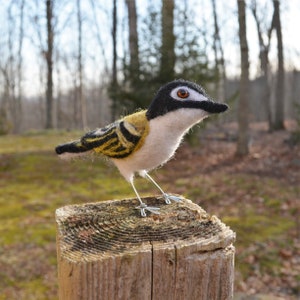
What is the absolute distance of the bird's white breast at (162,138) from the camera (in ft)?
4.90

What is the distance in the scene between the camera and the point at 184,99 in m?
1.47

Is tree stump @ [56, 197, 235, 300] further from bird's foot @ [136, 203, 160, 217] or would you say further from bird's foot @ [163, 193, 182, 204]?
bird's foot @ [163, 193, 182, 204]

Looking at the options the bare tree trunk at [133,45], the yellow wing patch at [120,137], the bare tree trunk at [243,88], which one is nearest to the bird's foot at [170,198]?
the yellow wing patch at [120,137]

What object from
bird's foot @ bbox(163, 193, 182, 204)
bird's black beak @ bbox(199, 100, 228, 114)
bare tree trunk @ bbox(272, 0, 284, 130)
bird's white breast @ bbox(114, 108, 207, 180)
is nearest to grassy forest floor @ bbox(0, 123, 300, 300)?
bird's white breast @ bbox(114, 108, 207, 180)

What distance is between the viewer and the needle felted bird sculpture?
4.83 ft

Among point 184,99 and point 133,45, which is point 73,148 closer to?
point 184,99

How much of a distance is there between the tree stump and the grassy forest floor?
2.76 feet

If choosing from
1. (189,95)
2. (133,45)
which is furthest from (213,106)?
(133,45)

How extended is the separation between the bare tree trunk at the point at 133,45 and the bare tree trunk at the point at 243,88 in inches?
108

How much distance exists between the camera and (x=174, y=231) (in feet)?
3.92

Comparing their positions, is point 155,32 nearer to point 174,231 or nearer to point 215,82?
point 215,82

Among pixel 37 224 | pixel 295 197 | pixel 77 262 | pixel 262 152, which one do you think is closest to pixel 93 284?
pixel 77 262

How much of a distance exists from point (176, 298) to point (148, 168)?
0.77m

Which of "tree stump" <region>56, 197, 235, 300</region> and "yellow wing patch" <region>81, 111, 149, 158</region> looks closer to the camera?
"tree stump" <region>56, 197, 235, 300</region>
